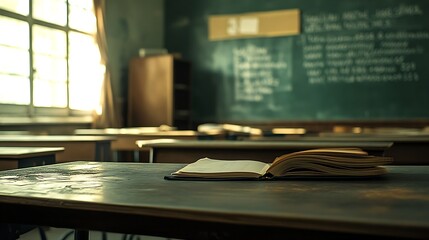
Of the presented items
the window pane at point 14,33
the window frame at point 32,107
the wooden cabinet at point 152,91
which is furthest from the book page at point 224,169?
the wooden cabinet at point 152,91

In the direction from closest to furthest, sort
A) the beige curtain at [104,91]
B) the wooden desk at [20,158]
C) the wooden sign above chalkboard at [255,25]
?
1. the wooden desk at [20,158]
2. the beige curtain at [104,91]
3. the wooden sign above chalkboard at [255,25]

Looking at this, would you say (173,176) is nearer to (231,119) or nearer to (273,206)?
(273,206)

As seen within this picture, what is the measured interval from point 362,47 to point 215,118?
215 cm

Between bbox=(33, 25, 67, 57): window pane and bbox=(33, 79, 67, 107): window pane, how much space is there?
1.02 feet

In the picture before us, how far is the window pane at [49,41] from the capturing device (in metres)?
5.15

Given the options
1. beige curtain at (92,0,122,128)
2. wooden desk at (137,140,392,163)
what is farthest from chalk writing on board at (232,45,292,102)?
wooden desk at (137,140,392,163)

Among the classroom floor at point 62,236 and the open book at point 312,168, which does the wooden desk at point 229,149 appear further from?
the classroom floor at point 62,236

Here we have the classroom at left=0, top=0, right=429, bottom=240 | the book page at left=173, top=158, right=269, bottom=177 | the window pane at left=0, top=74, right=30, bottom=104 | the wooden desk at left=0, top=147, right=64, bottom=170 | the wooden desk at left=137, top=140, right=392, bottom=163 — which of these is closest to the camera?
the classroom at left=0, top=0, right=429, bottom=240

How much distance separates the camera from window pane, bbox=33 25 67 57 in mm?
5152

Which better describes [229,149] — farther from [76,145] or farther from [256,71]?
[256,71]

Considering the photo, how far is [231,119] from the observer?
23.6 ft

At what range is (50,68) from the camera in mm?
5371

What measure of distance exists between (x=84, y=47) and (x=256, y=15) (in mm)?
2382

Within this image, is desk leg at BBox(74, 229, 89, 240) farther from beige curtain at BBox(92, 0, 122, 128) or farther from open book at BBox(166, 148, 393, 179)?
beige curtain at BBox(92, 0, 122, 128)
